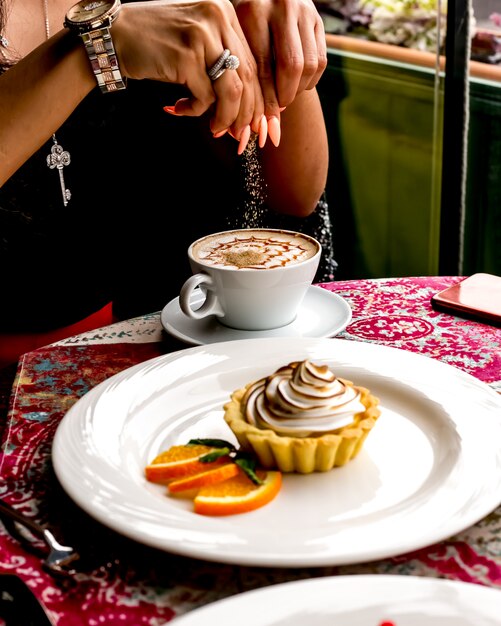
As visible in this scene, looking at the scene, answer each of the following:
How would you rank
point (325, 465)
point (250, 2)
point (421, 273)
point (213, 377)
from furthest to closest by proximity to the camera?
point (421, 273) < point (250, 2) < point (213, 377) < point (325, 465)

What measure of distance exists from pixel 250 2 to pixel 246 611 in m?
1.01

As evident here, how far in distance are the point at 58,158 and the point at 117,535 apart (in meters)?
1.21

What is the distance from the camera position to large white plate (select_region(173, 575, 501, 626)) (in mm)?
531

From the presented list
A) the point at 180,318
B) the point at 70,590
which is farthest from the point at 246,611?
the point at 180,318

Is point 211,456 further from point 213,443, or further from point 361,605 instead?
point 361,605

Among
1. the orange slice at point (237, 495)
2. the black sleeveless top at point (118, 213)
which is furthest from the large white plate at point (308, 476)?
the black sleeveless top at point (118, 213)

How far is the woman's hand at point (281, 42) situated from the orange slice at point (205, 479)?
2.48 feet

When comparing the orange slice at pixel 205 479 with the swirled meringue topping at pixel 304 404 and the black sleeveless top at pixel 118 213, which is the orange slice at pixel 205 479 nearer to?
the swirled meringue topping at pixel 304 404

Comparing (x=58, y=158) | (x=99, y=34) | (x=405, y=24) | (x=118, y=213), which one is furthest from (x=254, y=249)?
(x=405, y=24)

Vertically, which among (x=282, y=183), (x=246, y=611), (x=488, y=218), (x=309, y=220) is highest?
(x=246, y=611)

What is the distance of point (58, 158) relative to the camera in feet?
5.71

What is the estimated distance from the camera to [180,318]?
3.84 feet

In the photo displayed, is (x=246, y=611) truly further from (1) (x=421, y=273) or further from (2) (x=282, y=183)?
(1) (x=421, y=273)

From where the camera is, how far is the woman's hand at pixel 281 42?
1.26m
